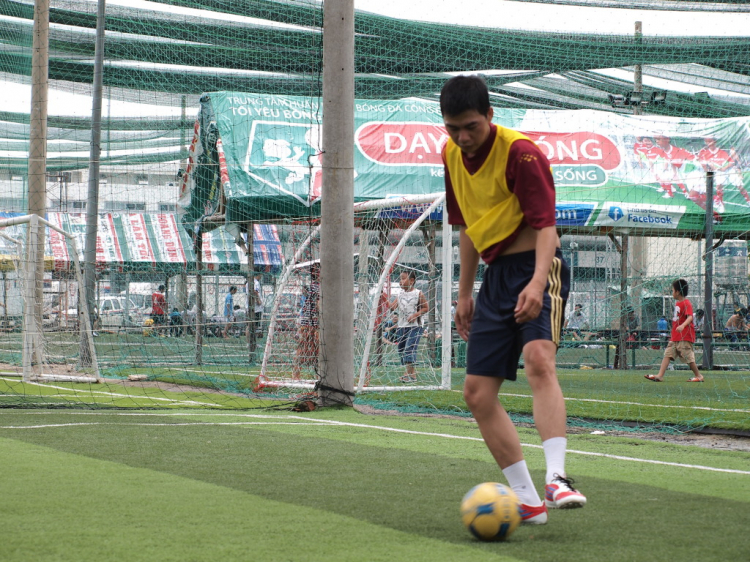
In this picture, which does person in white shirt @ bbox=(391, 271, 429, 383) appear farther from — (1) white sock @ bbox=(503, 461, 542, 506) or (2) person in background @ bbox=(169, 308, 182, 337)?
(2) person in background @ bbox=(169, 308, 182, 337)

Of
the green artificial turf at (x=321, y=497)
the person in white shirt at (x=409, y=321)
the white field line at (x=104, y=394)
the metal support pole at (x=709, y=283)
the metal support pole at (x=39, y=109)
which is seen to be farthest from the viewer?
the metal support pole at (x=709, y=283)

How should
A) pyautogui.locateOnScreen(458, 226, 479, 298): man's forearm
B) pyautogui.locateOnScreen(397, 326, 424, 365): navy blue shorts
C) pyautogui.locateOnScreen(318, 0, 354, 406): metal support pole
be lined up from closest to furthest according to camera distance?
pyautogui.locateOnScreen(458, 226, 479, 298): man's forearm
pyautogui.locateOnScreen(318, 0, 354, 406): metal support pole
pyautogui.locateOnScreen(397, 326, 424, 365): navy blue shorts

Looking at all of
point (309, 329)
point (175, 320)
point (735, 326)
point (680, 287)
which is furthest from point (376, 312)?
point (175, 320)

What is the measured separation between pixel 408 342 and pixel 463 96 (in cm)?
953

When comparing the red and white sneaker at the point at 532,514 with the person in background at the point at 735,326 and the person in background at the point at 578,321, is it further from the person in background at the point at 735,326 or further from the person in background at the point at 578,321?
the person in background at the point at 735,326

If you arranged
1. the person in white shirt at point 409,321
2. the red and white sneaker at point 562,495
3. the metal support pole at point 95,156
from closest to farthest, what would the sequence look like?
the red and white sneaker at point 562,495
the person in white shirt at point 409,321
the metal support pole at point 95,156

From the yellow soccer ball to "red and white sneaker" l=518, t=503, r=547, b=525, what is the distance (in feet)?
0.47

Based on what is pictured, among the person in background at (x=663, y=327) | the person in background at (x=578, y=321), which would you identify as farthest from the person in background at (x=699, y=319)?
the person in background at (x=578, y=321)

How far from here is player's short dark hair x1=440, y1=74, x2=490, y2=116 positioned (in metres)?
3.69

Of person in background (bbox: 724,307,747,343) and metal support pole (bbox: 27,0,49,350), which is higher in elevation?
metal support pole (bbox: 27,0,49,350)

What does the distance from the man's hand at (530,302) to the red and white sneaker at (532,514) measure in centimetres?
70

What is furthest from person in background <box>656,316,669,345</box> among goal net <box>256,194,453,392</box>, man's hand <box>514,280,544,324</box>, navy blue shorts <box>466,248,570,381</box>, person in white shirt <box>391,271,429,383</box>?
man's hand <box>514,280,544,324</box>

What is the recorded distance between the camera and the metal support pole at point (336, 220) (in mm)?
9422

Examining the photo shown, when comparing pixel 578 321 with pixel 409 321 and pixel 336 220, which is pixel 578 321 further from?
pixel 336 220
